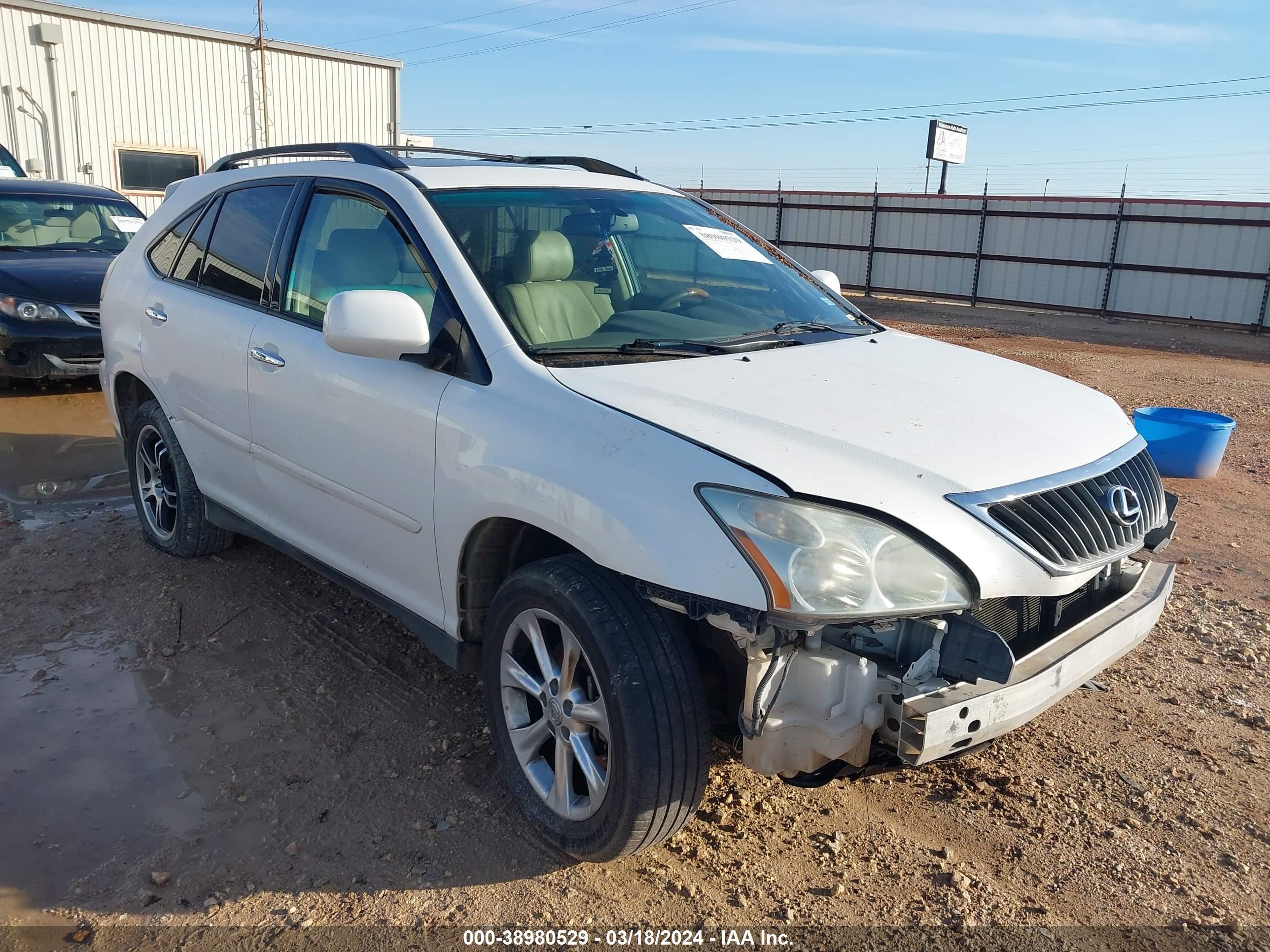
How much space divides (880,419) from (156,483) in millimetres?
3657

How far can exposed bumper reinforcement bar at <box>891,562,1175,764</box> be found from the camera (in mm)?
2295

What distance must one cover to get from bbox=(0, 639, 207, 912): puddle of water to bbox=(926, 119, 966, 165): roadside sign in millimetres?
29465

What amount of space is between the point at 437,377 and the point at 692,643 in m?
1.09

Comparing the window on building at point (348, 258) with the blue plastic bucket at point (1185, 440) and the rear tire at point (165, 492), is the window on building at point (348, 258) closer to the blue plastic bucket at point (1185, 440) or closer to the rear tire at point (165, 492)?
the rear tire at point (165, 492)

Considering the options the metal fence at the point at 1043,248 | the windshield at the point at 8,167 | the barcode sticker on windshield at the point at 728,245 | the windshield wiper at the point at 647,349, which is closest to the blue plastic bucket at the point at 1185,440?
the barcode sticker on windshield at the point at 728,245

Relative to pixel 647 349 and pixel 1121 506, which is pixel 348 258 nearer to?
pixel 647 349

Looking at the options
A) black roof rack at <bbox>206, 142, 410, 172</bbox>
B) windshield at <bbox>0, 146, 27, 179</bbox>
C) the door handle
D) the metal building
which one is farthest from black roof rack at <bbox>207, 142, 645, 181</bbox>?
the metal building

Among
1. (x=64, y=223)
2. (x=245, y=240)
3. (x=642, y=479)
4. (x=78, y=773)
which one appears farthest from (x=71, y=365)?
(x=642, y=479)

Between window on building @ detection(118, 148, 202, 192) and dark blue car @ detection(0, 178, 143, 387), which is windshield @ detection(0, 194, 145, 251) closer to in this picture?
dark blue car @ detection(0, 178, 143, 387)

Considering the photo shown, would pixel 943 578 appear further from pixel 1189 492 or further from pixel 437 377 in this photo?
pixel 1189 492

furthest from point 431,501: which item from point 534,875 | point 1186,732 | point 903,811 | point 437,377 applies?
point 1186,732

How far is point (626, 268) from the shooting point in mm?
3553

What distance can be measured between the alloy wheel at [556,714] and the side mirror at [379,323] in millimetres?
855

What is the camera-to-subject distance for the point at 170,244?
4.64 meters
